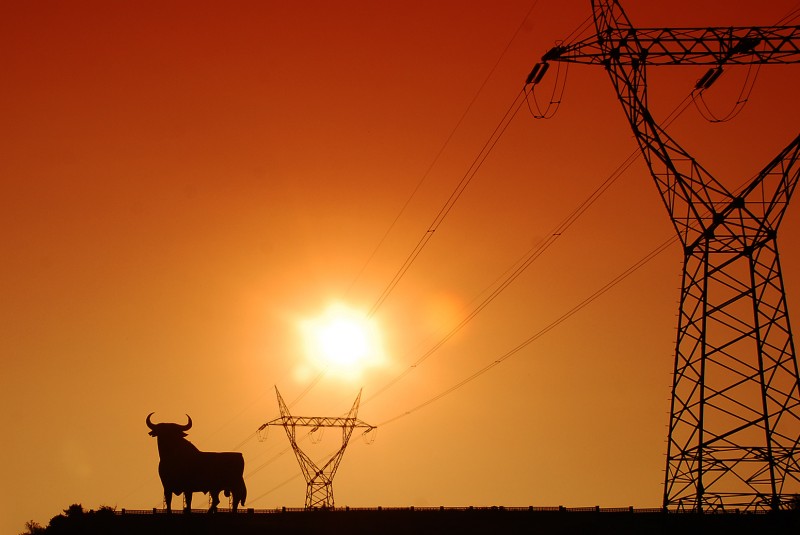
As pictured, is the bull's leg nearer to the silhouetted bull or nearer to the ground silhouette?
the silhouetted bull

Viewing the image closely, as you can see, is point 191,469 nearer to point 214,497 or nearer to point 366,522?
point 214,497

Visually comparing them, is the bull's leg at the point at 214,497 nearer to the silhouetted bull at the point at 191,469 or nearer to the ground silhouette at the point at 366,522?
the silhouetted bull at the point at 191,469

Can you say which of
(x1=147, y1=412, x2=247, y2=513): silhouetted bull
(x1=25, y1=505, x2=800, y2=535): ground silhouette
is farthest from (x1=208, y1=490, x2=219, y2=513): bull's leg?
(x1=25, y1=505, x2=800, y2=535): ground silhouette

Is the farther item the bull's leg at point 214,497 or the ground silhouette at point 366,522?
the bull's leg at point 214,497

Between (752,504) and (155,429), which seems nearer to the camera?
(752,504)

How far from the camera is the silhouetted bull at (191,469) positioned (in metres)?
49.5

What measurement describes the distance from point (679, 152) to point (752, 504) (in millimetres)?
11507

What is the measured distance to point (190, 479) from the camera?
49.7 meters

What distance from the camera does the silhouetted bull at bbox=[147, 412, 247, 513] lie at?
49.5 m

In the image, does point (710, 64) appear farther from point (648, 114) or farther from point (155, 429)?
point (155, 429)

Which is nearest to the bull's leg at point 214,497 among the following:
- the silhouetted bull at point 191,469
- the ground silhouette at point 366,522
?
the silhouetted bull at point 191,469

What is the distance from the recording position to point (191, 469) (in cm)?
4972

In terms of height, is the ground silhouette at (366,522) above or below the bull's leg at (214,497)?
below

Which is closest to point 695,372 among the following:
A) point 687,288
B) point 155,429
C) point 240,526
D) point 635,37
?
point 687,288
